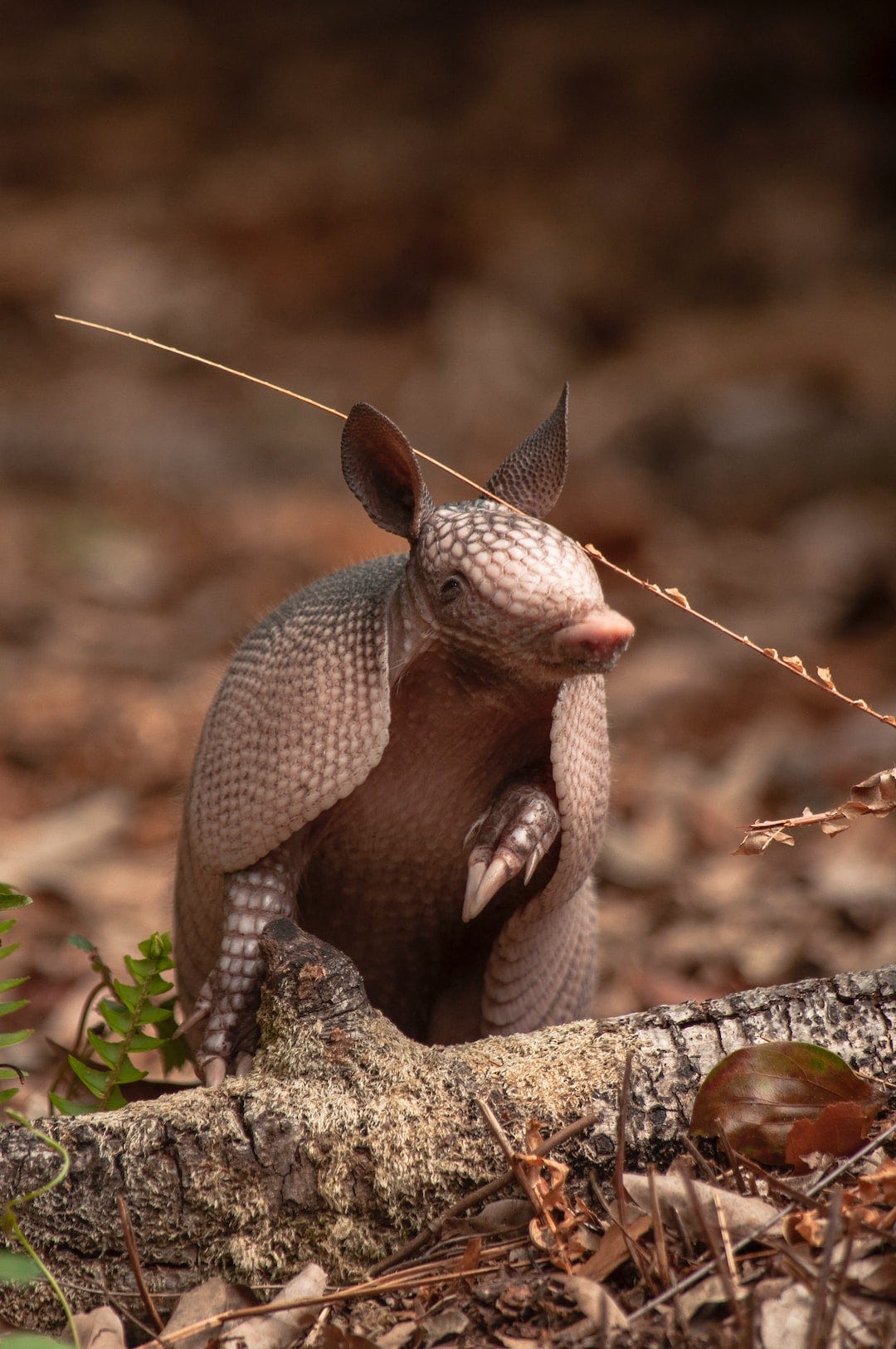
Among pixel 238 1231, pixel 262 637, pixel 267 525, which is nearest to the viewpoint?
pixel 238 1231

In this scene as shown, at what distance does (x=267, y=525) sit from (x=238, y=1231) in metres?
8.65

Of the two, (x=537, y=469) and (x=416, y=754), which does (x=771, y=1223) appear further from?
(x=537, y=469)

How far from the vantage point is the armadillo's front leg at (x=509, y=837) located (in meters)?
2.82

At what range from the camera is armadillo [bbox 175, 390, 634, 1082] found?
2730mm

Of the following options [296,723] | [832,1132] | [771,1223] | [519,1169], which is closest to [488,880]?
[296,723]

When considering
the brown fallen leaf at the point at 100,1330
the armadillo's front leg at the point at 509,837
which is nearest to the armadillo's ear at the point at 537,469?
the armadillo's front leg at the point at 509,837

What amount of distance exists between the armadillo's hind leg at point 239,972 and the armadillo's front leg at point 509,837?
44 centimetres

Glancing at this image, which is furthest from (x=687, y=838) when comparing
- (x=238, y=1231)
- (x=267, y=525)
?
(x=267, y=525)

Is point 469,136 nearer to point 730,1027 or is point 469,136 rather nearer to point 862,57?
point 862,57

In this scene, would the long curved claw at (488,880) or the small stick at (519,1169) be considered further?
the long curved claw at (488,880)

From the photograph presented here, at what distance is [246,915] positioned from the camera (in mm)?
2977

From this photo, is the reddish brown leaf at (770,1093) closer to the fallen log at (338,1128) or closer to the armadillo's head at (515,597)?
the fallen log at (338,1128)

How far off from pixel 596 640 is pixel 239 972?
43.5 inches

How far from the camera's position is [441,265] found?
12.4 metres
